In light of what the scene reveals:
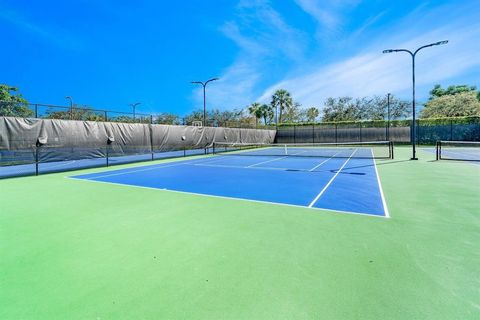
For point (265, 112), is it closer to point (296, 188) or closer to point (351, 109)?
point (351, 109)

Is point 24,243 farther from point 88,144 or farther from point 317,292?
point 88,144

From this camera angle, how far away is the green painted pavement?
2.31m

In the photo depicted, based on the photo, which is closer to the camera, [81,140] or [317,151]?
[81,140]

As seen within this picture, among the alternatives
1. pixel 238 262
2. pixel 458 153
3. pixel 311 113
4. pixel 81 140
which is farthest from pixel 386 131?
pixel 238 262

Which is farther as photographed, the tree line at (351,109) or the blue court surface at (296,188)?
the tree line at (351,109)

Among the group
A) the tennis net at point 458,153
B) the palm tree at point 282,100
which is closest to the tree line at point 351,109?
the palm tree at point 282,100

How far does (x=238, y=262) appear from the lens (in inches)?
123

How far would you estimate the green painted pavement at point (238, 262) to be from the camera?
7.57 feet

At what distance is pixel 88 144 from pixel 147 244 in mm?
11114

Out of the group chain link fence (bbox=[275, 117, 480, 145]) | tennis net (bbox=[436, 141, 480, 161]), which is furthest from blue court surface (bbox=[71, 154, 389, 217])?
chain link fence (bbox=[275, 117, 480, 145])

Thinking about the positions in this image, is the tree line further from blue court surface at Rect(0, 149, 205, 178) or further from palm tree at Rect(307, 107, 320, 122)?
blue court surface at Rect(0, 149, 205, 178)

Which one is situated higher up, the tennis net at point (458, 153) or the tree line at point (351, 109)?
the tree line at point (351, 109)

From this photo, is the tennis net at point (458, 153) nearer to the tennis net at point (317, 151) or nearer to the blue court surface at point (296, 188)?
the tennis net at point (317, 151)

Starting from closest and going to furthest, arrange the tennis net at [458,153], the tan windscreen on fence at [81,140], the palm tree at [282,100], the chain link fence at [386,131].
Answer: the tan windscreen on fence at [81,140] < the tennis net at [458,153] < the chain link fence at [386,131] < the palm tree at [282,100]
